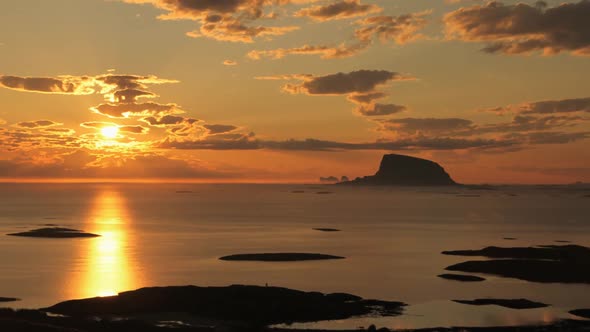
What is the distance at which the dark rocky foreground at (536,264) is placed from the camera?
2761 inches

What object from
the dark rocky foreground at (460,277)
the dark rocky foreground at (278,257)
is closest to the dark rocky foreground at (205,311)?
the dark rocky foreground at (460,277)

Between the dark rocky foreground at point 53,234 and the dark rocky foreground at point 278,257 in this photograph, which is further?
the dark rocky foreground at point 53,234

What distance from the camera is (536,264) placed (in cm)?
7656

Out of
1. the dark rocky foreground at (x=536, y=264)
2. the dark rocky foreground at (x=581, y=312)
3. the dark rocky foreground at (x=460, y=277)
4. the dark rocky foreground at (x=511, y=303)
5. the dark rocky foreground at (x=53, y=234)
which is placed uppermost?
the dark rocky foreground at (x=53, y=234)

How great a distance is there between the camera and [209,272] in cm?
7425

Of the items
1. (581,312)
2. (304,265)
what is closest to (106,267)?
(304,265)

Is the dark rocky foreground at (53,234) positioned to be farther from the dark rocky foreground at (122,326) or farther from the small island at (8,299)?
the dark rocky foreground at (122,326)

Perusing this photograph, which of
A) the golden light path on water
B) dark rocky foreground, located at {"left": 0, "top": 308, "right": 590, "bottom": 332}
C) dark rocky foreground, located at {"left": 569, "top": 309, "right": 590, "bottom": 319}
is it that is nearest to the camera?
dark rocky foreground, located at {"left": 0, "top": 308, "right": 590, "bottom": 332}

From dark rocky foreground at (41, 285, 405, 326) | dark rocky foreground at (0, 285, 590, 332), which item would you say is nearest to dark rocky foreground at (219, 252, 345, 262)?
dark rocky foreground at (0, 285, 590, 332)

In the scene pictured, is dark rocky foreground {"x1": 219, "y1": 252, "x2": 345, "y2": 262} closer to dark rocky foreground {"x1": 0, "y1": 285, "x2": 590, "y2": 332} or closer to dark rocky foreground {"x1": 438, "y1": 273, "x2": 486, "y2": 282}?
dark rocky foreground {"x1": 438, "y1": 273, "x2": 486, "y2": 282}

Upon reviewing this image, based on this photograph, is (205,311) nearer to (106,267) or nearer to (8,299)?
(8,299)

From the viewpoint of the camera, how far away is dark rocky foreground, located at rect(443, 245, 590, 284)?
70125 millimetres

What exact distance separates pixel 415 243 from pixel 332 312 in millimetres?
62213

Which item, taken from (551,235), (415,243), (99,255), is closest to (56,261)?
(99,255)
